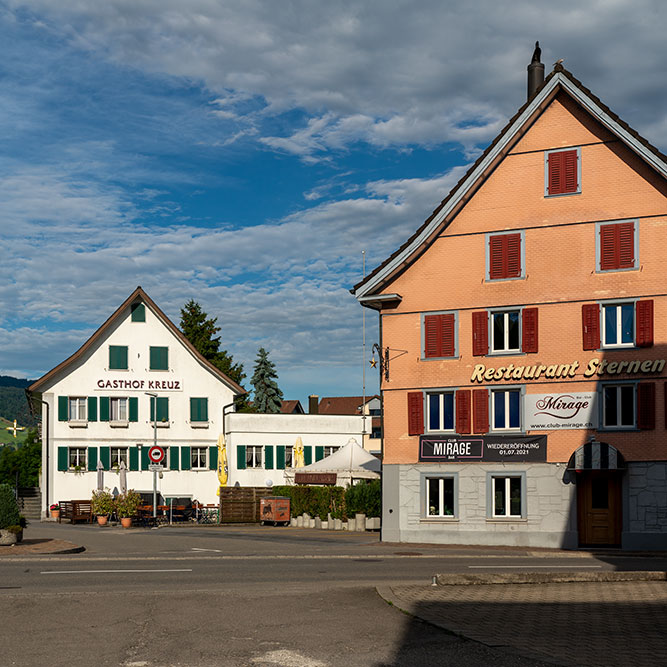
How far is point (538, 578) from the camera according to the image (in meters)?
16.6

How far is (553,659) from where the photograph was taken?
9211mm

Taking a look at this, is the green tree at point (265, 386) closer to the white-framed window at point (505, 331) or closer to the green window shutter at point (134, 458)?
the green window shutter at point (134, 458)

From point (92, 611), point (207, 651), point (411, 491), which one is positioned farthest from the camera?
point (411, 491)

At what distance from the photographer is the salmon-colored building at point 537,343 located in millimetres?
29609

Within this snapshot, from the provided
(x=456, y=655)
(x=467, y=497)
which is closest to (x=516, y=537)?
(x=467, y=497)

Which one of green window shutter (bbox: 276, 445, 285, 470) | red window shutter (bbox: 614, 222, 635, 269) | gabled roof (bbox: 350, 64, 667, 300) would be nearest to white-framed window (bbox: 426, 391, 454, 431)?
gabled roof (bbox: 350, 64, 667, 300)

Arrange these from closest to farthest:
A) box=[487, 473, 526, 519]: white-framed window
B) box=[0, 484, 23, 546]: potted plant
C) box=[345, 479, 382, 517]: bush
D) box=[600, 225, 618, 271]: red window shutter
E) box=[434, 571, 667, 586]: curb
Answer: box=[434, 571, 667, 586]: curb
box=[0, 484, 23, 546]: potted plant
box=[600, 225, 618, 271]: red window shutter
box=[487, 473, 526, 519]: white-framed window
box=[345, 479, 382, 517]: bush

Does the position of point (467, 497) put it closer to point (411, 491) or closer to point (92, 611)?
point (411, 491)

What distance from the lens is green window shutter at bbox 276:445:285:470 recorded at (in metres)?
56.7

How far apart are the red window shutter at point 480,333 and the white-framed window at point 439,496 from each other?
4105 mm

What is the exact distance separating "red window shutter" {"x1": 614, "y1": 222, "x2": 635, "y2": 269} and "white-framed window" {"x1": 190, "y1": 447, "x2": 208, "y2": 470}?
31.8 m

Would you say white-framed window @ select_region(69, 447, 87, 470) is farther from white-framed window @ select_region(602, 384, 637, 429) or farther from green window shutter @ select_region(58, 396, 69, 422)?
white-framed window @ select_region(602, 384, 637, 429)

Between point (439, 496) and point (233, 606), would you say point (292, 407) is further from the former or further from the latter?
point (233, 606)

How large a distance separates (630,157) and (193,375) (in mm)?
32059
